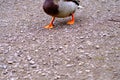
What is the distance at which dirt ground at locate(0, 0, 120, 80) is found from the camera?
353 centimetres

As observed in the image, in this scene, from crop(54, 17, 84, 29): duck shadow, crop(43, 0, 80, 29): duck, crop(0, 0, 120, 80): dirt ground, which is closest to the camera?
crop(0, 0, 120, 80): dirt ground

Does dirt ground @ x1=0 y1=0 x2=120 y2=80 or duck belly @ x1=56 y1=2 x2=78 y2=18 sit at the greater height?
duck belly @ x1=56 y1=2 x2=78 y2=18

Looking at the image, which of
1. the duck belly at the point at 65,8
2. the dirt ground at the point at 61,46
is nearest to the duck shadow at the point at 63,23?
the dirt ground at the point at 61,46

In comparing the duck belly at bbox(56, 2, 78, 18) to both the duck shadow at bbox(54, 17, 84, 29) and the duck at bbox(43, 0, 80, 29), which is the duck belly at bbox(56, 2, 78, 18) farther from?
the duck shadow at bbox(54, 17, 84, 29)

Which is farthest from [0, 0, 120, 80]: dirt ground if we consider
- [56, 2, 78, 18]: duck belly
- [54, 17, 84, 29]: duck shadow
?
[56, 2, 78, 18]: duck belly

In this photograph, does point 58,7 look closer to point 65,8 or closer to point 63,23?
point 65,8

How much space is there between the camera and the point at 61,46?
14.1 feet

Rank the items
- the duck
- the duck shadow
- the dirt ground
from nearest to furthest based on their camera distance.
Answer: the dirt ground < the duck < the duck shadow

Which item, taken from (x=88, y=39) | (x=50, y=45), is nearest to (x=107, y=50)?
(x=88, y=39)

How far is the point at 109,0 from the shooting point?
708 cm

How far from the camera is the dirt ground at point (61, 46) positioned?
3.53 metres

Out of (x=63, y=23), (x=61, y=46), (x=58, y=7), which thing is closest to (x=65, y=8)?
(x=58, y=7)

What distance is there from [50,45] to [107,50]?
0.84m

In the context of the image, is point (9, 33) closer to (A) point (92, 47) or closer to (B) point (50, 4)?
(B) point (50, 4)
